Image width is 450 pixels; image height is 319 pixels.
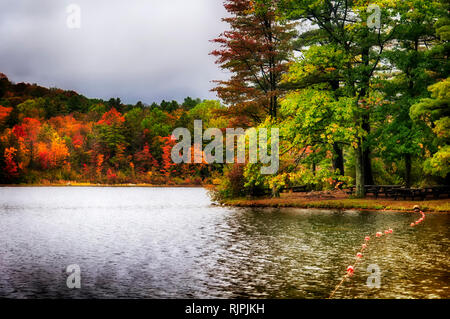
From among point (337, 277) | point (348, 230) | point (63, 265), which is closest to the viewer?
point (337, 277)

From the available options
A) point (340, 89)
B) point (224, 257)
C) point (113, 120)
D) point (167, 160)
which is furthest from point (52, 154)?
point (224, 257)

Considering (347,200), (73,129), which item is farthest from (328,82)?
(73,129)

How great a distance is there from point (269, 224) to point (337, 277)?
1093cm

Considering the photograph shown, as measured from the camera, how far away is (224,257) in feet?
45.5

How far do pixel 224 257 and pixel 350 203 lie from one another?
58.1 feet

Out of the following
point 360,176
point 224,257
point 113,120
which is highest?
point 113,120

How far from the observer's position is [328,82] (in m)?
34.8

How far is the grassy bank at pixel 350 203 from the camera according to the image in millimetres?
27112

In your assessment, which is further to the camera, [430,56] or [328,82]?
[328,82]

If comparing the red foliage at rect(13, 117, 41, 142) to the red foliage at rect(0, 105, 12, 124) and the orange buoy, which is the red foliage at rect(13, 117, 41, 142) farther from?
the orange buoy

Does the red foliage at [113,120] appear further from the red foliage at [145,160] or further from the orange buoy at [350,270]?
the orange buoy at [350,270]

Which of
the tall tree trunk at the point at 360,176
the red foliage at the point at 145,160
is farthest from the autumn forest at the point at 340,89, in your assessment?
the red foliage at the point at 145,160

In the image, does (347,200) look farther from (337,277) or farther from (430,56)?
(337,277)

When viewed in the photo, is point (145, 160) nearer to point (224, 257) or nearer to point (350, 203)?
point (350, 203)
